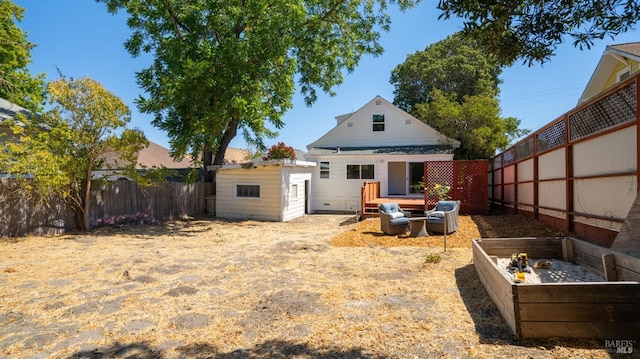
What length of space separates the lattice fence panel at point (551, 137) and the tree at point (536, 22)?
14.8ft

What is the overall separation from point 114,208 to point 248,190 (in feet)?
17.2

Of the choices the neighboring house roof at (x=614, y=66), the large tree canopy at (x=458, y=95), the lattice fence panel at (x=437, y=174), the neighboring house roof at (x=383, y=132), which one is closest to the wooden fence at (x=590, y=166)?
the lattice fence panel at (x=437, y=174)

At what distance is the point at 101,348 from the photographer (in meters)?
3.20

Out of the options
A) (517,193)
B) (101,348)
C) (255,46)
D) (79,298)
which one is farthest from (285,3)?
(101,348)

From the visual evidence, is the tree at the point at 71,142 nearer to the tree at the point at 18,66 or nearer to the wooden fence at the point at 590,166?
the tree at the point at 18,66

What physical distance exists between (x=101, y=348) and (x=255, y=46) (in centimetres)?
1174

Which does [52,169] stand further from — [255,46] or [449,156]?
[449,156]

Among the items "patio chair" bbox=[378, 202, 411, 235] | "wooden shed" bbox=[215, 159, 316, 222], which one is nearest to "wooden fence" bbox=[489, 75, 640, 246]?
"patio chair" bbox=[378, 202, 411, 235]

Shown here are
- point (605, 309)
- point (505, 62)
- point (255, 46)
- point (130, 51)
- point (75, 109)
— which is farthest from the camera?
point (130, 51)

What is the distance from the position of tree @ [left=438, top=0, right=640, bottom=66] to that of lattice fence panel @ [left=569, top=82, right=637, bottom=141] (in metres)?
2.14

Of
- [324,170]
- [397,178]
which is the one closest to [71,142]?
[324,170]

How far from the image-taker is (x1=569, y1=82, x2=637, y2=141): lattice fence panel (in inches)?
193

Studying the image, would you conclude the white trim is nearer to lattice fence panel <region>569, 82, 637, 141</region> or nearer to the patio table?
lattice fence panel <region>569, 82, 637, 141</region>

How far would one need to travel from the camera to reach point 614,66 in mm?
12406
